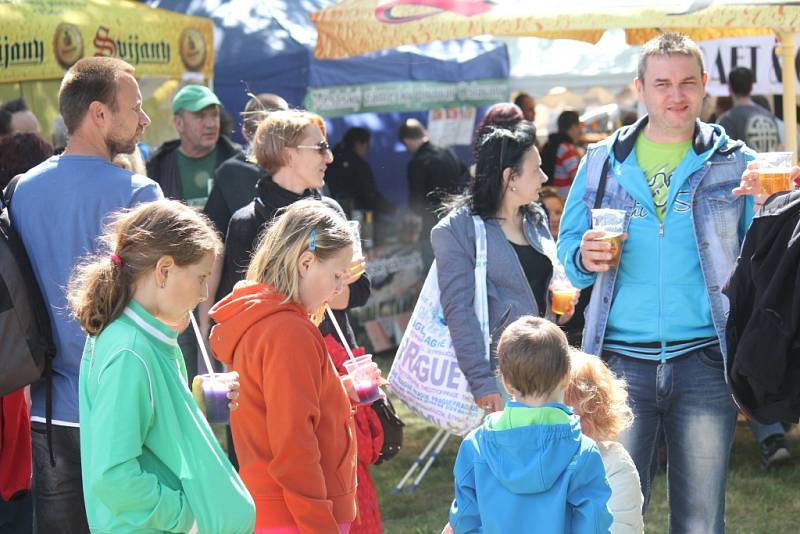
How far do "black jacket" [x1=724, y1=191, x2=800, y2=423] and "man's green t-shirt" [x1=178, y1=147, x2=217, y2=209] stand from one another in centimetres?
395

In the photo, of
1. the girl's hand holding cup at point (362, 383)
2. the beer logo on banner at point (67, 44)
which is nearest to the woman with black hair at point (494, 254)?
the girl's hand holding cup at point (362, 383)

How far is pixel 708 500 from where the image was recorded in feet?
12.5

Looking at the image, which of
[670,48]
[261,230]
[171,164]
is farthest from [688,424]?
[171,164]

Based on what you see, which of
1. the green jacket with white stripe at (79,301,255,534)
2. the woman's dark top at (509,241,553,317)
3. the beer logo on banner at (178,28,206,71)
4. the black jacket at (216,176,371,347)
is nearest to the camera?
the green jacket with white stripe at (79,301,255,534)

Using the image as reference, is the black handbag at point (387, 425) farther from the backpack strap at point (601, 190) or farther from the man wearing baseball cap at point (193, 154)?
the man wearing baseball cap at point (193, 154)

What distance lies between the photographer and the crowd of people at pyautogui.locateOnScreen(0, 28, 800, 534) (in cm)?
262

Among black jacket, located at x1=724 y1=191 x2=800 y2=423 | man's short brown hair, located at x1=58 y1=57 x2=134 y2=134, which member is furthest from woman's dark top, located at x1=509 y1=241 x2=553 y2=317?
man's short brown hair, located at x1=58 y1=57 x2=134 y2=134

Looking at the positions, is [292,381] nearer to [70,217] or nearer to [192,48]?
[70,217]

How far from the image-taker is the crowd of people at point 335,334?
262cm

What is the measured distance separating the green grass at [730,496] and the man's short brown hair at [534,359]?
2852 mm

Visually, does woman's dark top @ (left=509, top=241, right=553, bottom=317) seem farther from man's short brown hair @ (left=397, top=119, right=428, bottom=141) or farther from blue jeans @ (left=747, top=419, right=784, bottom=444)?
man's short brown hair @ (left=397, top=119, right=428, bottom=141)

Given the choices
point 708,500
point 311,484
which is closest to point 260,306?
point 311,484

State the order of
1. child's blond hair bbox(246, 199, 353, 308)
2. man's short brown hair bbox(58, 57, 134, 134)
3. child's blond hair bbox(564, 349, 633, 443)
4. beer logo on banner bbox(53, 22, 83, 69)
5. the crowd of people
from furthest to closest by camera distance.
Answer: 1. beer logo on banner bbox(53, 22, 83, 69)
2. man's short brown hair bbox(58, 57, 134, 134)
3. child's blond hair bbox(564, 349, 633, 443)
4. child's blond hair bbox(246, 199, 353, 308)
5. the crowd of people

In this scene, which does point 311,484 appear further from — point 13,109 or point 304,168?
point 13,109
